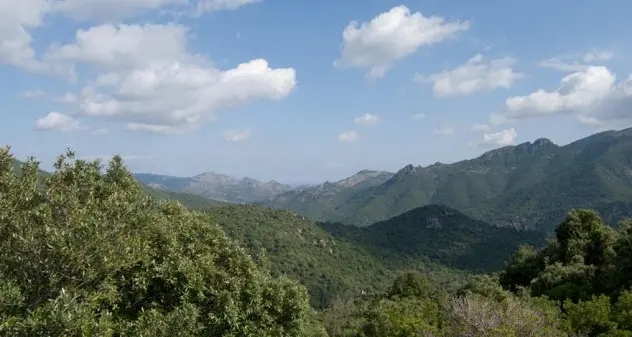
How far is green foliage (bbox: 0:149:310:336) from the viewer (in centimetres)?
1338

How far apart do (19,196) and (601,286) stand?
2059 inches

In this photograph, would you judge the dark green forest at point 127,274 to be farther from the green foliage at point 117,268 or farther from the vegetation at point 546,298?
the vegetation at point 546,298

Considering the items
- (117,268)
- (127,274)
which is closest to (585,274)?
(127,274)

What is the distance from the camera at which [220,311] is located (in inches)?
720

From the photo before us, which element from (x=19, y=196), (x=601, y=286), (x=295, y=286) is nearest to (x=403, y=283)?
(x=601, y=286)

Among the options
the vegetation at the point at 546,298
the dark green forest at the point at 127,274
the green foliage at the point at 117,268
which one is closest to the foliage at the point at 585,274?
the vegetation at the point at 546,298

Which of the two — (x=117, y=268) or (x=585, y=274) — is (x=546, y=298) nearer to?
(x=585, y=274)

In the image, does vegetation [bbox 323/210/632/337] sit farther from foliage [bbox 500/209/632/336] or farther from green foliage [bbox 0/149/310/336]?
green foliage [bbox 0/149/310/336]

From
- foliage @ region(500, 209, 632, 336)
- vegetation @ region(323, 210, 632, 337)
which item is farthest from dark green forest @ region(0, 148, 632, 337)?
foliage @ region(500, 209, 632, 336)

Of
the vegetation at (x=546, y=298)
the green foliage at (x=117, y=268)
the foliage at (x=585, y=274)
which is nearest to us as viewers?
the green foliage at (x=117, y=268)

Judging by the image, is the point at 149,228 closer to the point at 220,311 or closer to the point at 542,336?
the point at 220,311

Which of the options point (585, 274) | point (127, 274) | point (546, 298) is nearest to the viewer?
point (127, 274)

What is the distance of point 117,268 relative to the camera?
1521 cm

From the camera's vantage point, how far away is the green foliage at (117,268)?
527 inches
